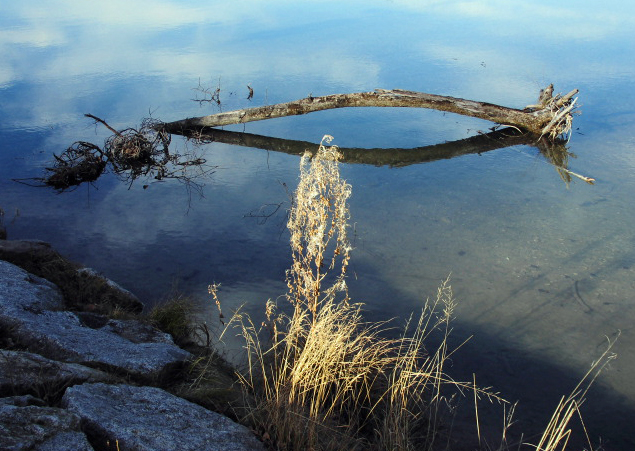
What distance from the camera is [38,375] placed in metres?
2.87

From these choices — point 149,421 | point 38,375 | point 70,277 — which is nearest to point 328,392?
point 149,421

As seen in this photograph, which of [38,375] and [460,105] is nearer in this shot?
[38,375]

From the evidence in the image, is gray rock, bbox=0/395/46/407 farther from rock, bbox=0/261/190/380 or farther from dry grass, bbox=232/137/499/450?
dry grass, bbox=232/137/499/450

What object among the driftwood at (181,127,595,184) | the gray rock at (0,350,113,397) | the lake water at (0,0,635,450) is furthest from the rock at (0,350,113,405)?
the driftwood at (181,127,595,184)

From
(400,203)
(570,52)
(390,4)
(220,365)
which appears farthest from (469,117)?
(390,4)

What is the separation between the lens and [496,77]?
1186 centimetres

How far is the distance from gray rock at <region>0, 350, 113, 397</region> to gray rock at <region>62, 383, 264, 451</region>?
13 cm

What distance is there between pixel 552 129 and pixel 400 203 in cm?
358

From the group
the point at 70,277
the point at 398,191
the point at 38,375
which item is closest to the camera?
the point at 38,375

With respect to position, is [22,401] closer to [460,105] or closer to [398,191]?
[398,191]

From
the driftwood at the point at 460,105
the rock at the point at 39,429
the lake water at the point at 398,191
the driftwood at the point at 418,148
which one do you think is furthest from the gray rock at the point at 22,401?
the driftwood at the point at 460,105

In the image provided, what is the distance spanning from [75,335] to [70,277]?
1544 mm

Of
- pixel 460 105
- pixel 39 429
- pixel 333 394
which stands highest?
pixel 460 105

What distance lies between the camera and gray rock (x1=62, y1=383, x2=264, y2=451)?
2.59 m
